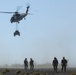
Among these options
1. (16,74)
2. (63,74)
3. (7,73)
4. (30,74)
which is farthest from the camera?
A: (7,73)

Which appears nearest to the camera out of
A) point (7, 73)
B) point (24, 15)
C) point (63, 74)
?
point (63, 74)

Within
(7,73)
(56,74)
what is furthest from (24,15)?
(56,74)

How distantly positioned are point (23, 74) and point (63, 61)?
22.6ft

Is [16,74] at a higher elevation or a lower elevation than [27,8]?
lower

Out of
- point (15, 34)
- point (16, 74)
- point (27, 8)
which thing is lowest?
point (16, 74)

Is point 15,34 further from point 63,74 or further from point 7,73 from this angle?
point 63,74

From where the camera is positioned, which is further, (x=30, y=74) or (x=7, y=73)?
(x=7, y=73)

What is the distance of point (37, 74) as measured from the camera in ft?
168

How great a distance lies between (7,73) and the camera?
61062mm

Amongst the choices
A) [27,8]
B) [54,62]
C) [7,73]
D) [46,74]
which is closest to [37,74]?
[46,74]

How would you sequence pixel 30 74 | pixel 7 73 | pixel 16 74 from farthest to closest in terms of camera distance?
pixel 7 73, pixel 16 74, pixel 30 74

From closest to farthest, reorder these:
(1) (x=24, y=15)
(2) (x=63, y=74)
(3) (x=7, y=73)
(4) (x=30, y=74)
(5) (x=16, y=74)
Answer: (2) (x=63, y=74) < (4) (x=30, y=74) < (5) (x=16, y=74) < (3) (x=7, y=73) < (1) (x=24, y=15)

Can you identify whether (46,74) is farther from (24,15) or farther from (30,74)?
(24,15)

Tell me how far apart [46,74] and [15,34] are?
26.5 meters
